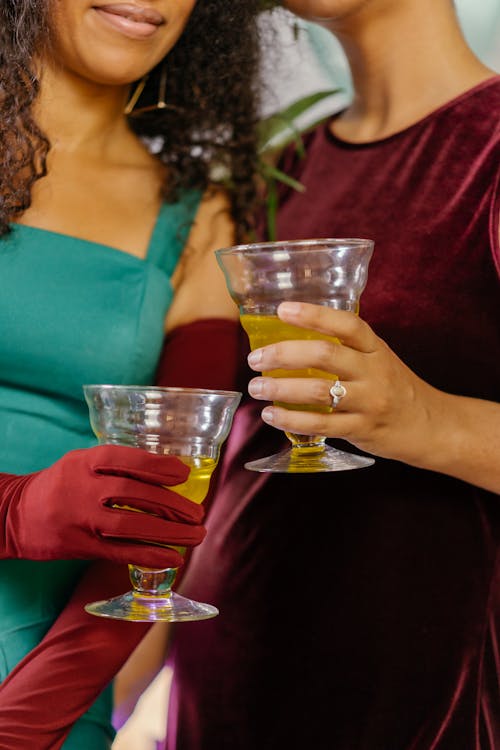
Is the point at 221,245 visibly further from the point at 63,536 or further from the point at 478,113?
the point at 63,536

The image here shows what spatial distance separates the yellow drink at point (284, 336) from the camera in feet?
3.87

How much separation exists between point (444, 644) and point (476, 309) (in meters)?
0.48

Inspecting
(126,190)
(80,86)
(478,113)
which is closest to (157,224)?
(126,190)

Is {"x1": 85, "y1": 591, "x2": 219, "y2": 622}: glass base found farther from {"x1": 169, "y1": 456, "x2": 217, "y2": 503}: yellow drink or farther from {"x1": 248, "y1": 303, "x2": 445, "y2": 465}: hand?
{"x1": 248, "y1": 303, "x2": 445, "y2": 465}: hand

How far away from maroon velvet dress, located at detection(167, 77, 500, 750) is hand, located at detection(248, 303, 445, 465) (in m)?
0.26

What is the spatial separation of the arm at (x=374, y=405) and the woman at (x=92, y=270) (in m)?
0.17

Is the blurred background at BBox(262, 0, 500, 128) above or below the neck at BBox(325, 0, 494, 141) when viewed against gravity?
above

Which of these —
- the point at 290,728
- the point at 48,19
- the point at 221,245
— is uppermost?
the point at 48,19

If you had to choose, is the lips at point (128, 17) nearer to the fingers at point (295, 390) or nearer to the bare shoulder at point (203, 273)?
the bare shoulder at point (203, 273)

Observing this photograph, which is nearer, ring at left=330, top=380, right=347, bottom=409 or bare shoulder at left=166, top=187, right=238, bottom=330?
ring at left=330, top=380, right=347, bottom=409

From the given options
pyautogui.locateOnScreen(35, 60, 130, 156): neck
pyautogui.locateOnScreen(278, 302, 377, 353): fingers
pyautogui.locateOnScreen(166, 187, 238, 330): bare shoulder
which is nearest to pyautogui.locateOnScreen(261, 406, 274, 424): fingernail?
pyautogui.locateOnScreen(278, 302, 377, 353): fingers

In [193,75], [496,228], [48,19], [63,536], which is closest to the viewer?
[63,536]

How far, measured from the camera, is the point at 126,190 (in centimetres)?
177

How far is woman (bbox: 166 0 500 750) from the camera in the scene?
57.6 inches
